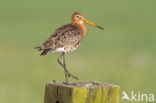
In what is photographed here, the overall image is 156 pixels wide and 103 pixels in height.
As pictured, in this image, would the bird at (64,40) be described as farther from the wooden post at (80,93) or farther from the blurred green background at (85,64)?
the blurred green background at (85,64)

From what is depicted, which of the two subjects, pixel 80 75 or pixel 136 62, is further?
pixel 136 62

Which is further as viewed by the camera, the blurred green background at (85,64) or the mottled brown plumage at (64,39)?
the blurred green background at (85,64)

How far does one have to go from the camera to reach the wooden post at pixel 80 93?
21.0ft

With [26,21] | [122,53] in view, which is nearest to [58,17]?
[26,21]

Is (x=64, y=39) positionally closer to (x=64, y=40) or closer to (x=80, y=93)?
(x=64, y=40)

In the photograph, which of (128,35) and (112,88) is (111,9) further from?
(112,88)

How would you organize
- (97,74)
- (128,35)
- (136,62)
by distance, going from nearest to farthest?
(97,74), (136,62), (128,35)

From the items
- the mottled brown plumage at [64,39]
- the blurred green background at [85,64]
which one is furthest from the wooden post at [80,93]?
the blurred green background at [85,64]

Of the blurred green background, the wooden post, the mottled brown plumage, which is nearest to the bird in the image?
the mottled brown plumage

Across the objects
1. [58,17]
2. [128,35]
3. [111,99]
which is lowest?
[111,99]

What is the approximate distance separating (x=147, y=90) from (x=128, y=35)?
475 inches

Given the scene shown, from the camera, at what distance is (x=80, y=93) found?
640cm

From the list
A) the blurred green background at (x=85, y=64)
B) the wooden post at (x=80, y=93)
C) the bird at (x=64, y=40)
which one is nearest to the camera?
→ the wooden post at (x=80, y=93)

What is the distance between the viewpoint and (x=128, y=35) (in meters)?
25.0
